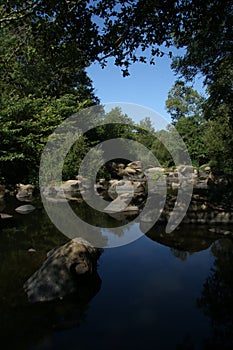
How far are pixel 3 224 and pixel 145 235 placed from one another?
4.95m

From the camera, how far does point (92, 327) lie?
3820 millimetres

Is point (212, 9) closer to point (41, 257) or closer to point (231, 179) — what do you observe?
point (41, 257)

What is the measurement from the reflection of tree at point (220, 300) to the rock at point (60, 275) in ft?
7.13

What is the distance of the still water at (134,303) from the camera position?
3539mm

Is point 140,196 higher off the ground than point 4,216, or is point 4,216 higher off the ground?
point 140,196

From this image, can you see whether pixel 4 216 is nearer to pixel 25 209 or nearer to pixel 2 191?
pixel 25 209

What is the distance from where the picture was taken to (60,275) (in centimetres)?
468

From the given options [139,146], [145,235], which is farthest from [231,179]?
[139,146]

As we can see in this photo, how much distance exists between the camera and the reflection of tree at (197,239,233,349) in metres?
3.54

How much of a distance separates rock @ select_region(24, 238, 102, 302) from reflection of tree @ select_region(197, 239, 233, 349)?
2.17 metres

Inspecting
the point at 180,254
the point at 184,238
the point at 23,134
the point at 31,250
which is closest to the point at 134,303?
the point at 180,254

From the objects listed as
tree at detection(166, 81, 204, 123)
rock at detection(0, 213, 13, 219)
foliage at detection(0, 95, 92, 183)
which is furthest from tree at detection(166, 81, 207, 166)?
rock at detection(0, 213, 13, 219)

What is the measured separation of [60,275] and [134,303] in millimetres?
1358

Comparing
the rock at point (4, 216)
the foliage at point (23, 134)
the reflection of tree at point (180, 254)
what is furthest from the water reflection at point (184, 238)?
the foliage at point (23, 134)
